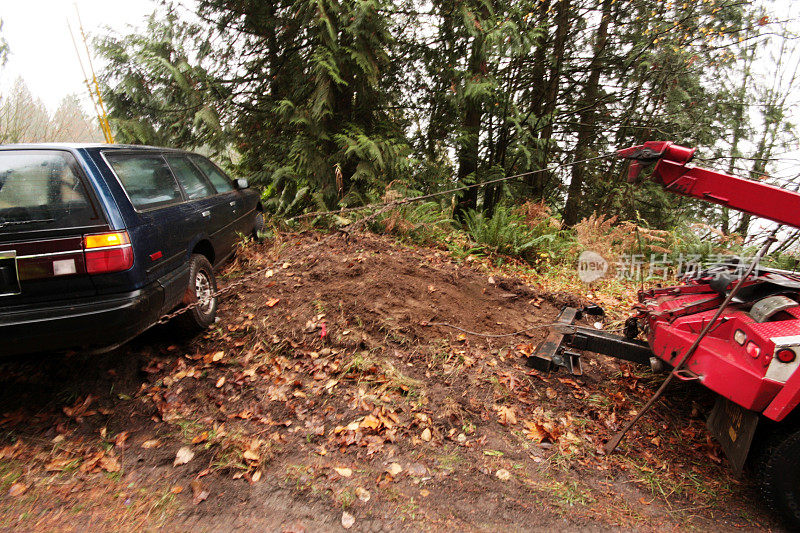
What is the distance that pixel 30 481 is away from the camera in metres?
2.42

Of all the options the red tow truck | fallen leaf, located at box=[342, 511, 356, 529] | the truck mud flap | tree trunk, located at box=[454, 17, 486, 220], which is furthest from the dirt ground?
tree trunk, located at box=[454, 17, 486, 220]

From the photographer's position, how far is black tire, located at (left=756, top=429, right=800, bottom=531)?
7.14ft

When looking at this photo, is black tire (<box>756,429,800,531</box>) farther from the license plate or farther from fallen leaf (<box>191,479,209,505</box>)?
the license plate

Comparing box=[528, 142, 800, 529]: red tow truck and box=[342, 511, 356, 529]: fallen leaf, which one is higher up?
box=[528, 142, 800, 529]: red tow truck

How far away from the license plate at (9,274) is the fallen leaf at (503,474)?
3.49m

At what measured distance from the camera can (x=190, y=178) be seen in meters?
4.37

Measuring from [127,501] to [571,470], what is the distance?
2.90m

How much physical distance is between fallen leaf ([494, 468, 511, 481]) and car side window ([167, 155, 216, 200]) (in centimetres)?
400

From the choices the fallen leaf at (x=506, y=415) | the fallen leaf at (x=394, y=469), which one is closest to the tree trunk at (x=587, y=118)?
the fallen leaf at (x=506, y=415)

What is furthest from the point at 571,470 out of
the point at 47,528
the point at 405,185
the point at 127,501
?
the point at 405,185

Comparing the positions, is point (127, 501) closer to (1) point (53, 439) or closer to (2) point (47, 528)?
(2) point (47, 528)

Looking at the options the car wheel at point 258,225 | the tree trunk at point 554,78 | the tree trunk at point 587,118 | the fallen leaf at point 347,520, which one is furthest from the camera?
the tree trunk at point 587,118

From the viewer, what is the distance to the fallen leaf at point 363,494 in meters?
2.37

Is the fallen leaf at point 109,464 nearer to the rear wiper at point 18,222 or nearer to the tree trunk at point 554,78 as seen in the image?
the rear wiper at point 18,222
